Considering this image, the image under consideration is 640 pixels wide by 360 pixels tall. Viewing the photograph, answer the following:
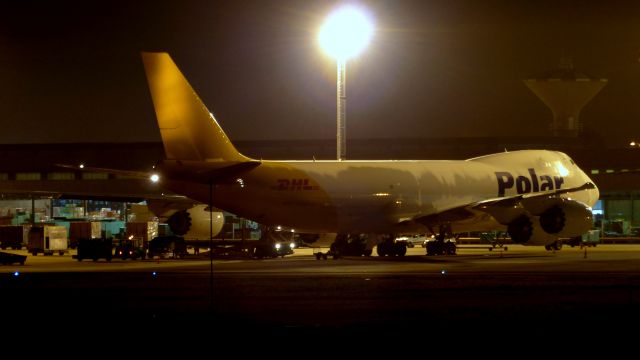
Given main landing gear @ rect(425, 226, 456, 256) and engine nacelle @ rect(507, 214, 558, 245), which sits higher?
engine nacelle @ rect(507, 214, 558, 245)

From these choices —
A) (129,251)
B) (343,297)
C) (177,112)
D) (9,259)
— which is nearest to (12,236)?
(129,251)

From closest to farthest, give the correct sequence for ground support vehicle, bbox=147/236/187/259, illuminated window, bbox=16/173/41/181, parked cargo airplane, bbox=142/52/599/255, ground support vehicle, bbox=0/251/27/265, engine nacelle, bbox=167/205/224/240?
parked cargo airplane, bbox=142/52/599/255 < ground support vehicle, bbox=0/251/27/265 < engine nacelle, bbox=167/205/224/240 < ground support vehicle, bbox=147/236/187/259 < illuminated window, bbox=16/173/41/181

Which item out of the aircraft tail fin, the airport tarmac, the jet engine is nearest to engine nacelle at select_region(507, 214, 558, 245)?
the jet engine

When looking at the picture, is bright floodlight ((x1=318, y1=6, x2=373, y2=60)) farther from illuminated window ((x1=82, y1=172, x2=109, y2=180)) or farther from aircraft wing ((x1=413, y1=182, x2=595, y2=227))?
illuminated window ((x1=82, y1=172, x2=109, y2=180))

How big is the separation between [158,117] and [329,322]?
889 inches

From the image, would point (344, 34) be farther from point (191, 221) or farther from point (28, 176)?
point (28, 176)

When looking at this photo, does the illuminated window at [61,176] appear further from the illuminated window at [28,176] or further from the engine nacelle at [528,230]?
the engine nacelle at [528,230]

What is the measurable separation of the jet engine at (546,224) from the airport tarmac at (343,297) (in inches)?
235

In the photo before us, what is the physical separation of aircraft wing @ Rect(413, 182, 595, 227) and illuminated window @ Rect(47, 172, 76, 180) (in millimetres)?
70514

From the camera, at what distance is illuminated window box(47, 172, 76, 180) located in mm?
111662

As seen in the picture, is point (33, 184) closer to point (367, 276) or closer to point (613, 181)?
point (613, 181)

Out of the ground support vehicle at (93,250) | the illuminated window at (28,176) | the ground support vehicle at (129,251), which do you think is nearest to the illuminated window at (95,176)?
the illuminated window at (28,176)

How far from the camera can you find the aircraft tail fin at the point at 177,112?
139 feet

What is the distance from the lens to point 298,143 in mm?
114312
